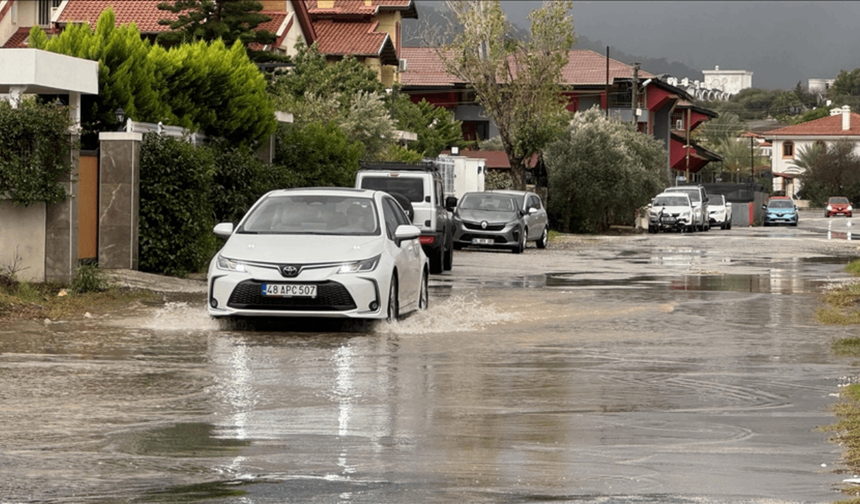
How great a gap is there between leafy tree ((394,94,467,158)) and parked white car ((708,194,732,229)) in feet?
40.7

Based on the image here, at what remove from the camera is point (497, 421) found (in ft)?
31.1

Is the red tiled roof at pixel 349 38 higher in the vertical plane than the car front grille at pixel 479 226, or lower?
higher

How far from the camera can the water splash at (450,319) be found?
15547 mm

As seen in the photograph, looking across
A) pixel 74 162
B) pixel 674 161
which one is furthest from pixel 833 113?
pixel 74 162

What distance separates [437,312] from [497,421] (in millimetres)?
8319

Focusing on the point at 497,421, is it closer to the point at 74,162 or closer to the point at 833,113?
the point at 74,162

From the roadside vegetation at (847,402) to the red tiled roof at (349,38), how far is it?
46.3 metres

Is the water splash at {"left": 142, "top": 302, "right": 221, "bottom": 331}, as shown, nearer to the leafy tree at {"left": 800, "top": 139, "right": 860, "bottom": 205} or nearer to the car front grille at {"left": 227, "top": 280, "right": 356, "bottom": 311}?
the car front grille at {"left": 227, "top": 280, "right": 356, "bottom": 311}

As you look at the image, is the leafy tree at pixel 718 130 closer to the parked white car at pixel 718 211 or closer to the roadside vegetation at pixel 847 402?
the parked white car at pixel 718 211

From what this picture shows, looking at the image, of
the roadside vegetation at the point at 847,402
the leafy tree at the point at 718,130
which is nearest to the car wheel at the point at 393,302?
the roadside vegetation at the point at 847,402

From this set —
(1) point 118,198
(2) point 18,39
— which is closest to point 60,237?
(1) point 118,198

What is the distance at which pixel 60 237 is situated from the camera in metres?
19.7

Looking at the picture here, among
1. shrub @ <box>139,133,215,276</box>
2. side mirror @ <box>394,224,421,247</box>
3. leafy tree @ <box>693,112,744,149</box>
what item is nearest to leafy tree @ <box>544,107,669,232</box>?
shrub @ <box>139,133,215,276</box>

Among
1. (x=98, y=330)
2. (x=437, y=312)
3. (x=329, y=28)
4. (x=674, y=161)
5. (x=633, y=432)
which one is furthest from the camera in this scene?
(x=674, y=161)
